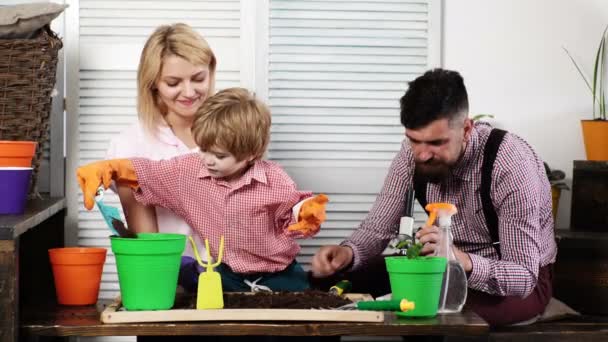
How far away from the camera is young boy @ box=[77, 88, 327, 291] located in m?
2.54

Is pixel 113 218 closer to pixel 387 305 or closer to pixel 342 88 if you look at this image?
pixel 387 305

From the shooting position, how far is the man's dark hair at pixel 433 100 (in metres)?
2.57

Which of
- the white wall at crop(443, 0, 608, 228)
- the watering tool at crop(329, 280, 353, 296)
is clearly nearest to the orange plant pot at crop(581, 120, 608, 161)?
the white wall at crop(443, 0, 608, 228)

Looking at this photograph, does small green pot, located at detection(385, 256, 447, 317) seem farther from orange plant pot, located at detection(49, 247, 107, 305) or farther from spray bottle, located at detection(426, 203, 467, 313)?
orange plant pot, located at detection(49, 247, 107, 305)

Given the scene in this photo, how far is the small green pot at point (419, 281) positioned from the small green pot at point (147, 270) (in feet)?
1.62

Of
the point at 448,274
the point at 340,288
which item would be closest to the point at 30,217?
the point at 340,288

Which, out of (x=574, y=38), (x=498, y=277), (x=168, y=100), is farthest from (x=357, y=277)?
(x=574, y=38)

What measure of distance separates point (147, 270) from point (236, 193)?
50cm

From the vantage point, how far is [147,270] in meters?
2.15

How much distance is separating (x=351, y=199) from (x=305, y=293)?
42.0 inches

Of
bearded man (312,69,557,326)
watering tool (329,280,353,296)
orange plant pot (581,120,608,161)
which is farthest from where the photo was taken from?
orange plant pot (581,120,608,161)

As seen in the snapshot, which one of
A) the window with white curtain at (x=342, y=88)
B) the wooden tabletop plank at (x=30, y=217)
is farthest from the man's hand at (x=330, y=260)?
the wooden tabletop plank at (x=30, y=217)

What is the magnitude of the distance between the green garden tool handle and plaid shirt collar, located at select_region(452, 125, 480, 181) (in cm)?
64

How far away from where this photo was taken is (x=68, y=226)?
3271 millimetres
